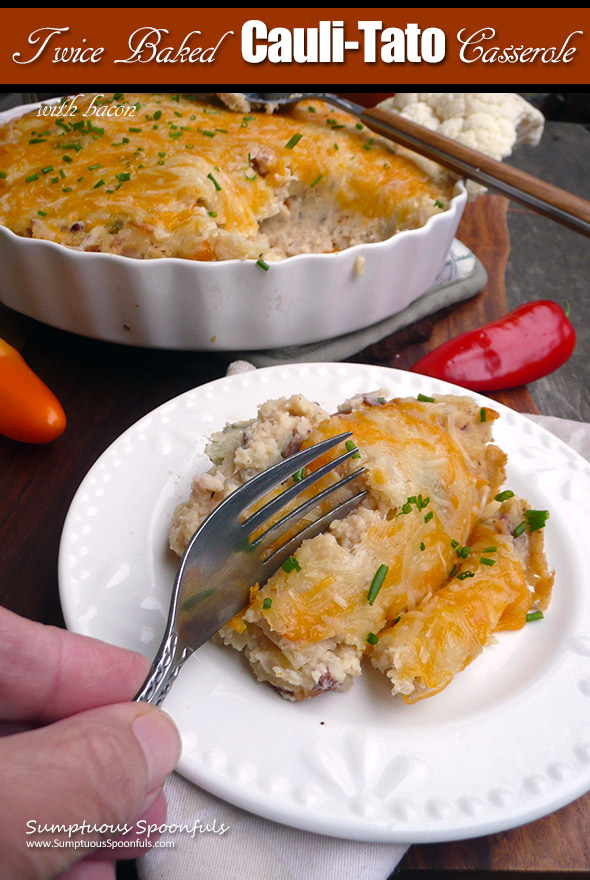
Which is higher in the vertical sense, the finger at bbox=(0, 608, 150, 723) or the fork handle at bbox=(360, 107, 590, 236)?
the fork handle at bbox=(360, 107, 590, 236)

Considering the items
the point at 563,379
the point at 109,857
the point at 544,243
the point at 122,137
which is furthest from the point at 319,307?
the point at 544,243

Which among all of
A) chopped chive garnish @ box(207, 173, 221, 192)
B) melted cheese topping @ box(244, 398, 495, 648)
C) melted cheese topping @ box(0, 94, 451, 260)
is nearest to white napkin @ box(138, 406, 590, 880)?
melted cheese topping @ box(244, 398, 495, 648)

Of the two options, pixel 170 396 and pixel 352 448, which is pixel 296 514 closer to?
pixel 352 448

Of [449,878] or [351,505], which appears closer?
[449,878]

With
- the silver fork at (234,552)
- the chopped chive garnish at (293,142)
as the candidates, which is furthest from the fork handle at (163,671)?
the chopped chive garnish at (293,142)

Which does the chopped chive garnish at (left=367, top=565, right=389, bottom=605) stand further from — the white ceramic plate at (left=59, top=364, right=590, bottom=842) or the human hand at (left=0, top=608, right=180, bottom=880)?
the human hand at (left=0, top=608, right=180, bottom=880)

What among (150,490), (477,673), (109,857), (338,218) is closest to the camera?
(109,857)

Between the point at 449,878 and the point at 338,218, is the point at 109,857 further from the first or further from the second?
the point at 338,218
